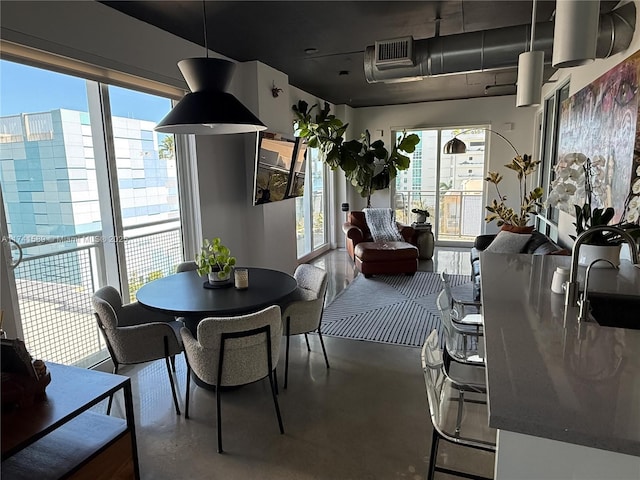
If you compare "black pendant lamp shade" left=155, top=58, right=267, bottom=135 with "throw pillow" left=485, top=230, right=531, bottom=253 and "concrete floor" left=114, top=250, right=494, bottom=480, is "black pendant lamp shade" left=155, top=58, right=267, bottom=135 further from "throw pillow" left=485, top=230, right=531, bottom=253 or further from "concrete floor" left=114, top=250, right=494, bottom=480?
"throw pillow" left=485, top=230, right=531, bottom=253

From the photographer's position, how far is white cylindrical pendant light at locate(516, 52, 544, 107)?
214cm

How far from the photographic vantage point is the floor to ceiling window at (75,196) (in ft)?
8.42

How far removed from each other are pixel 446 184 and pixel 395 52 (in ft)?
15.6

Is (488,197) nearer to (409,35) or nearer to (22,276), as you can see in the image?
(409,35)

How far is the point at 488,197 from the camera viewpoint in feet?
24.7

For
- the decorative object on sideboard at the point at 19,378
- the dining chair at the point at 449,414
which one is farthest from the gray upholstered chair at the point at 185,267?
the dining chair at the point at 449,414

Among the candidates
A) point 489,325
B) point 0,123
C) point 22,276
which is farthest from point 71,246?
point 489,325

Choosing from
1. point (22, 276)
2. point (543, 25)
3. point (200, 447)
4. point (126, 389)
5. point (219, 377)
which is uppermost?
point (543, 25)

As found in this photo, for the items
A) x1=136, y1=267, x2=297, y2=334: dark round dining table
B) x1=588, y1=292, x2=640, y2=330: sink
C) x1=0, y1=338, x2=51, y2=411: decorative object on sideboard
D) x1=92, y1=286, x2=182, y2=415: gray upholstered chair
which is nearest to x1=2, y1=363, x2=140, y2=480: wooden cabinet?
x1=0, y1=338, x2=51, y2=411: decorative object on sideboard

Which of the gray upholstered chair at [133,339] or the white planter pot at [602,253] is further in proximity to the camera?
the gray upholstered chair at [133,339]

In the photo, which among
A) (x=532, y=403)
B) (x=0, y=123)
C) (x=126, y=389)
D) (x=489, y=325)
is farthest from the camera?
(x=0, y=123)

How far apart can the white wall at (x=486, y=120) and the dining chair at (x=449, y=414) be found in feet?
20.8

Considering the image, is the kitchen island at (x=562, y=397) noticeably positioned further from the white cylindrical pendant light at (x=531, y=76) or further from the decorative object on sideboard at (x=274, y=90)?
the decorative object on sideboard at (x=274, y=90)

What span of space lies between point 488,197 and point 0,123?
7242 mm
